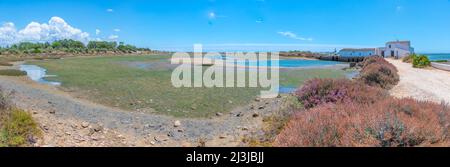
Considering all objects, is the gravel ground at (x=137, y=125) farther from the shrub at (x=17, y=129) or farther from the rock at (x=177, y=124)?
the shrub at (x=17, y=129)

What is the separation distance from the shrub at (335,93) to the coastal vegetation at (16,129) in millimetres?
8161

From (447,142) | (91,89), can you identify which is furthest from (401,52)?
(447,142)

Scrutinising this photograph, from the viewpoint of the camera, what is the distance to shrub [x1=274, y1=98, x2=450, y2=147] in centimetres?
438

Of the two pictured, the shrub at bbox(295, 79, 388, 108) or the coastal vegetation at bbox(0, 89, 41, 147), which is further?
the shrub at bbox(295, 79, 388, 108)

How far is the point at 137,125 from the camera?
10320 mm

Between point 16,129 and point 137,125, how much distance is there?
3.67 meters

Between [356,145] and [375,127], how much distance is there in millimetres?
482

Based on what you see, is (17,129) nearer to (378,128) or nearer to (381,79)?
(378,128)

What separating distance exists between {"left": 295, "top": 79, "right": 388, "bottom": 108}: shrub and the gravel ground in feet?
6.47

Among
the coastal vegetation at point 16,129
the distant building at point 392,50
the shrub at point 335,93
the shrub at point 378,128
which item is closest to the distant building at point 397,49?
the distant building at point 392,50

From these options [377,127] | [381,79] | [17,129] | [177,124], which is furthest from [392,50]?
[17,129]

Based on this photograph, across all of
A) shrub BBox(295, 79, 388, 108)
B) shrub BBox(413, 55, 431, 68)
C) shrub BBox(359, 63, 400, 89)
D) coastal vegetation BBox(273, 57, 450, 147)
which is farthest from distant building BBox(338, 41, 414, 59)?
coastal vegetation BBox(273, 57, 450, 147)

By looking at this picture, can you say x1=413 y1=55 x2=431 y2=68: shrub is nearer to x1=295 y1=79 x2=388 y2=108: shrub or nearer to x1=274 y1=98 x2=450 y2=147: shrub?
x1=295 y1=79 x2=388 y2=108: shrub
